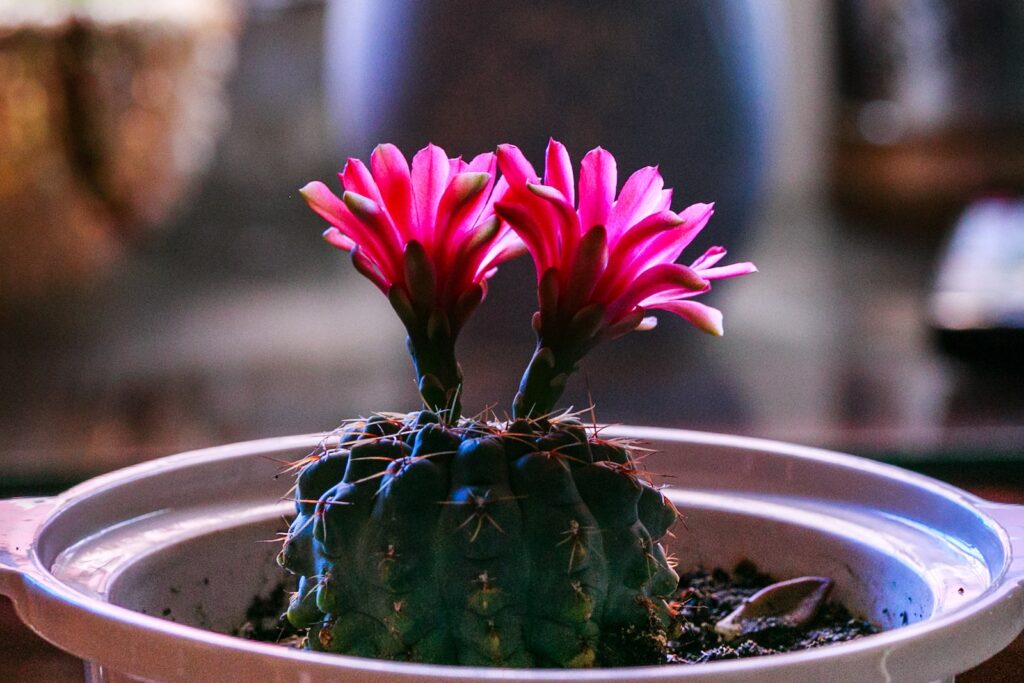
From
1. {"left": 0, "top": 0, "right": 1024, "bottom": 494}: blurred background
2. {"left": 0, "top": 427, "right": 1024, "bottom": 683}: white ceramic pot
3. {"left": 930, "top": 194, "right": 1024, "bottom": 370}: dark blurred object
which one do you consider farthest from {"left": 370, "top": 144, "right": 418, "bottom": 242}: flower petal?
{"left": 930, "top": 194, "right": 1024, "bottom": 370}: dark blurred object

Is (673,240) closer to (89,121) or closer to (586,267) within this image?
(586,267)

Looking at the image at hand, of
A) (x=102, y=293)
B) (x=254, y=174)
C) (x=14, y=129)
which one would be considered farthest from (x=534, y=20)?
(x=254, y=174)

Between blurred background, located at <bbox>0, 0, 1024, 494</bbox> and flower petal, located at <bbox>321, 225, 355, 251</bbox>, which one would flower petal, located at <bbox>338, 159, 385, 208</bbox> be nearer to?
flower petal, located at <bbox>321, 225, 355, 251</bbox>

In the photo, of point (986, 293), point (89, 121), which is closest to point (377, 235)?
point (89, 121)

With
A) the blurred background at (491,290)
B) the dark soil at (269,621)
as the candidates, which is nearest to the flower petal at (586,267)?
the dark soil at (269,621)

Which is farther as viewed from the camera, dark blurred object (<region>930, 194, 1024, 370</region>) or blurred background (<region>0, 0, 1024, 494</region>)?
dark blurred object (<region>930, 194, 1024, 370</region>)

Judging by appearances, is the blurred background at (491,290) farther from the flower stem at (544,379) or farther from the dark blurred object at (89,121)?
the flower stem at (544,379)

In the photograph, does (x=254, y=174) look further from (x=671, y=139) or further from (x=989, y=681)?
(x=989, y=681)
